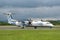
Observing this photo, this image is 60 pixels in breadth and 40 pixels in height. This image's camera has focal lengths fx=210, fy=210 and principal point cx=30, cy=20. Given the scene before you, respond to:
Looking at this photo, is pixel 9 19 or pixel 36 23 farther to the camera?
pixel 9 19

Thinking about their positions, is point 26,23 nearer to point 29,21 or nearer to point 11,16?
point 29,21

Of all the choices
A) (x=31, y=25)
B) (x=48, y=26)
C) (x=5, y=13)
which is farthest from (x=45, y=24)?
(x=5, y=13)

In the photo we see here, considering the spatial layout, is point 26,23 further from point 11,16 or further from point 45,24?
point 11,16

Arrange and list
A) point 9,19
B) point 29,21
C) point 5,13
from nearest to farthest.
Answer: point 29,21 < point 5,13 < point 9,19

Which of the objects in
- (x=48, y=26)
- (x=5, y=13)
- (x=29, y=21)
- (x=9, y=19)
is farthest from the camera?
(x=9, y=19)

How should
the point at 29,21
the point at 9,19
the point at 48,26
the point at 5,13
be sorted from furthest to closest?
the point at 9,19
the point at 5,13
the point at 29,21
the point at 48,26

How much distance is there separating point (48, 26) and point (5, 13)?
71.0 feet

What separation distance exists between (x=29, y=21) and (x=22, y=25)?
8.68ft

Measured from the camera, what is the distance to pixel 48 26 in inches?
2483

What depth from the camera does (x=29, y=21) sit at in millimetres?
67312

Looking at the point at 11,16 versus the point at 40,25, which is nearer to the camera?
the point at 40,25

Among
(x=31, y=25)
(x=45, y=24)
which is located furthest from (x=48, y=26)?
(x=31, y=25)

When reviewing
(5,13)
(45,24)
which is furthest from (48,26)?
(5,13)

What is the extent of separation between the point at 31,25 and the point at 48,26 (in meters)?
6.14
